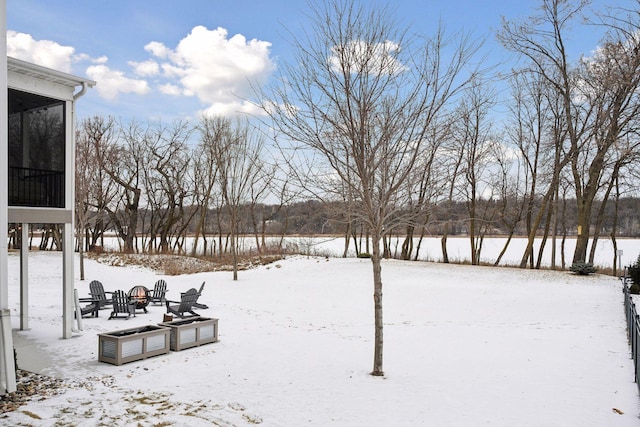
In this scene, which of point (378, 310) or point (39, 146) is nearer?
point (378, 310)

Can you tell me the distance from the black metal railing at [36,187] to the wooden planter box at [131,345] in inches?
111

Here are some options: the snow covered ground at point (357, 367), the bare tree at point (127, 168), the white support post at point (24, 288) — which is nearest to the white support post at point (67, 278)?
the snow covered ground at point (357, 367)

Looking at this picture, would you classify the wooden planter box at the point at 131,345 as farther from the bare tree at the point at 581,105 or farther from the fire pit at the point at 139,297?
the bare tree at the point at 581,105

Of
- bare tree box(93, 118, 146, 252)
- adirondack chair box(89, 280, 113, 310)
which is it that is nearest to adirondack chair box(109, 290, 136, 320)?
adirondack chair box(89, 280, 113, 310)

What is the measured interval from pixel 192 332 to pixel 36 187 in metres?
3.89

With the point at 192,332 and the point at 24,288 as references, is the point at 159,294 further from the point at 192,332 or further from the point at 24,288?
the point at 192,332

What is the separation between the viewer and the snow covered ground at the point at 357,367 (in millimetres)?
5148

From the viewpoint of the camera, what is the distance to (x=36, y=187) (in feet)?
26.7

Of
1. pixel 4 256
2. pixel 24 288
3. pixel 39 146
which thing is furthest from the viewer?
pixel 24 288

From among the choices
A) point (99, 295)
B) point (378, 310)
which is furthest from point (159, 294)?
point (378, 310)

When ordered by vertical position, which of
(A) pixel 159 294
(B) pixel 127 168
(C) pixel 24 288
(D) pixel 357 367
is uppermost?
(B) pixel 127 168

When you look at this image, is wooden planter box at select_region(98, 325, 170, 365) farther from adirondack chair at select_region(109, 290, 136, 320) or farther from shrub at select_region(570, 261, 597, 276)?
shrub at select_region(570, 261, 597, 276)

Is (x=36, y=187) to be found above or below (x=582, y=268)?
above

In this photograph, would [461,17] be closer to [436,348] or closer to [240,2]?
[240,2]
